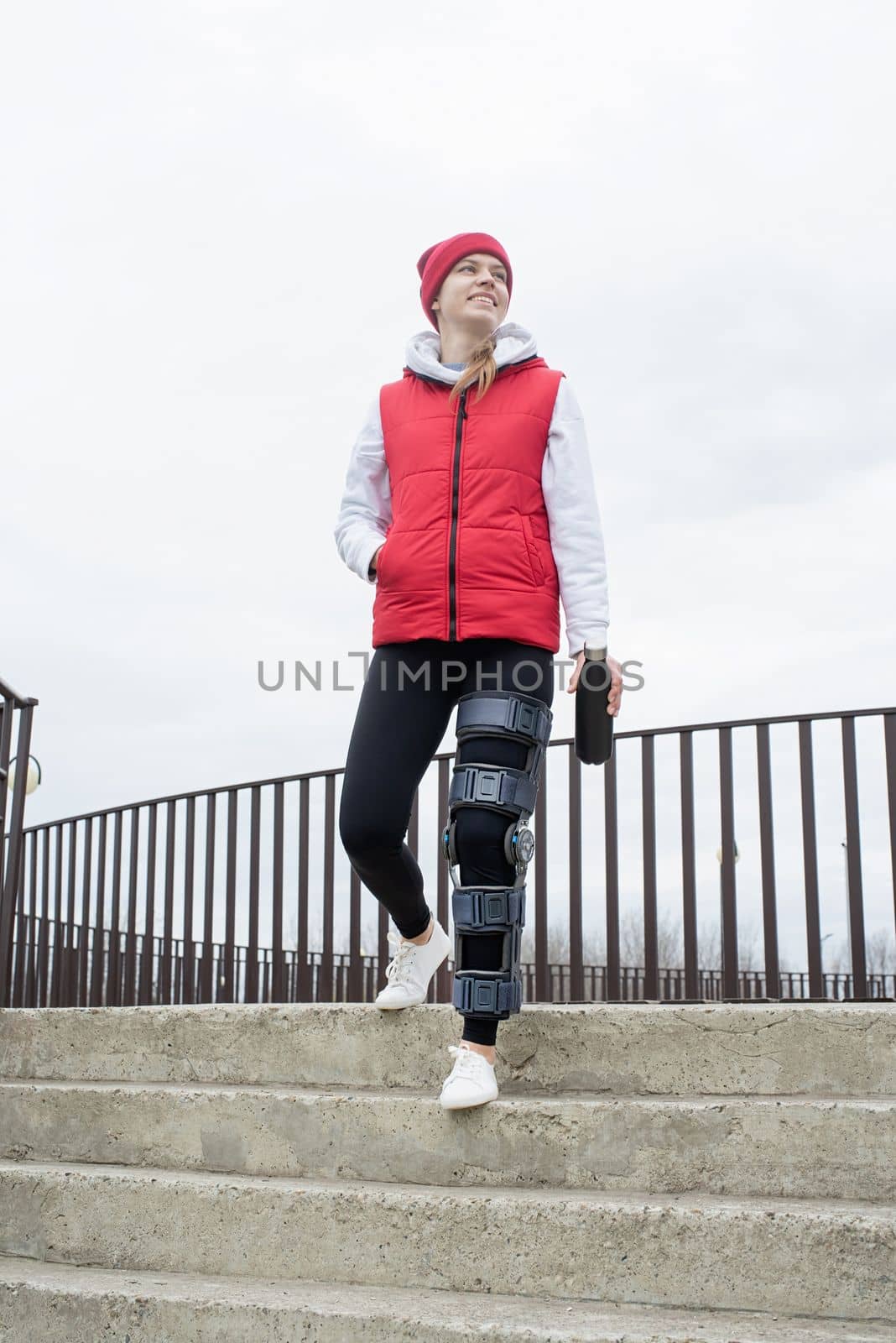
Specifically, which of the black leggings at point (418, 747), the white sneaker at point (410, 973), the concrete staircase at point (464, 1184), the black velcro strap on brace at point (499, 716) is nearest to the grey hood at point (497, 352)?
the black leggings at point (418, 747)

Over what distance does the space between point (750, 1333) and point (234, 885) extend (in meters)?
5.07

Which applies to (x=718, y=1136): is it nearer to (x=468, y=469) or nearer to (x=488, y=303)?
(x=468, y=469)

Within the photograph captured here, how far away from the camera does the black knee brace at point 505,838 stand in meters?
2.54

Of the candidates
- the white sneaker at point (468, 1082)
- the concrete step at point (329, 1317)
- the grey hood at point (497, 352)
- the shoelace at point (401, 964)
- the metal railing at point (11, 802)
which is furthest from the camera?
the metal railing at point (11, 802)

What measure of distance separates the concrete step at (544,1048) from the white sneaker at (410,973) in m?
0.04

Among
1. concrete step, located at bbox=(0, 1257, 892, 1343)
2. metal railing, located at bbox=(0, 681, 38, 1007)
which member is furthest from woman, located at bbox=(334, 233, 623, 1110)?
metal railing, located at bbox=(0, 681, 38, 1007)

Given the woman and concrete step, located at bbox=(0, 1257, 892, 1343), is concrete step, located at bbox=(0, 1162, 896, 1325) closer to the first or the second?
concrete step, located at bbox=(0, 1257, 892, 1343)

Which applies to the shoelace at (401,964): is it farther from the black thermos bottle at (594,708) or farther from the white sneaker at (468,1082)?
the black thermos bottle at (594,708)

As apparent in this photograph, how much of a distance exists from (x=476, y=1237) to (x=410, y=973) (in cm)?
79

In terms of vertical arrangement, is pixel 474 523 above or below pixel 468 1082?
above

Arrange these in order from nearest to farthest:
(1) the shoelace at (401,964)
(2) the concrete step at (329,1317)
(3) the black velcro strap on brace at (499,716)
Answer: (2) the concrete step at (329,1317) → (3) the black velcro strap on brace at (499,716) → (1) the shoelace at (401,964)

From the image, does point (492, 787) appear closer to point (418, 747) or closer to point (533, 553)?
point (418, 747)

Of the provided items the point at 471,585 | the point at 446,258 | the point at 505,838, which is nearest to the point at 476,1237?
the point at 505,838

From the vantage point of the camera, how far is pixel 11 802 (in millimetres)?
4184
